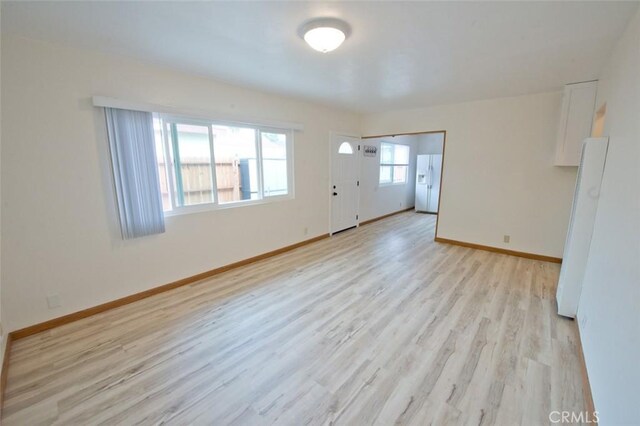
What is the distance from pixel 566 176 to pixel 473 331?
294cm

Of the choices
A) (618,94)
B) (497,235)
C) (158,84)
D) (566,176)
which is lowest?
(497,235)

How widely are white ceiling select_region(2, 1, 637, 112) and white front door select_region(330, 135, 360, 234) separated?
199 cm

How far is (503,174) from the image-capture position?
13.2 ft

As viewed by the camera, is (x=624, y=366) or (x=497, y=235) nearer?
(x=624, y=366)

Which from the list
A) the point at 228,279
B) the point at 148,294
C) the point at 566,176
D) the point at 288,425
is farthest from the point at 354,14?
the point at 566,176

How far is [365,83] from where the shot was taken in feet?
10.6

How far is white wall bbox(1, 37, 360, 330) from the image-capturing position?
204 centimetres

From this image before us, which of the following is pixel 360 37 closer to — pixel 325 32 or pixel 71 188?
pixel 325 32

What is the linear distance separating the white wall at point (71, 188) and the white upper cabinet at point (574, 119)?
4.28 metres

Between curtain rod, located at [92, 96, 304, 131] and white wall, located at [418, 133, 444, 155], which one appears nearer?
curtain rod, located at [92, 96, 304, 131]

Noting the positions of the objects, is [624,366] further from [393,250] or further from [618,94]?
[393,250]
